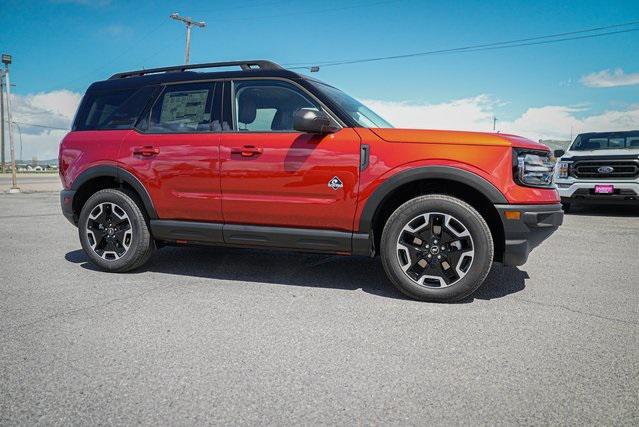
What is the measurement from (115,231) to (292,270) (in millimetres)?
1767

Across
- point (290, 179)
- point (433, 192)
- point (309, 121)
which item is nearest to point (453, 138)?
point (433, 192)

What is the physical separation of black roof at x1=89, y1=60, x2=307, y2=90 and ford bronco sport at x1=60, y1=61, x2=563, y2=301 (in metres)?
0.01

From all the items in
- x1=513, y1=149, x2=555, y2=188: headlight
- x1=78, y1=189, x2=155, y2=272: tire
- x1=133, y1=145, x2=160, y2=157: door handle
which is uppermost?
x1=133, y1=145, x2=160, y2=157: door handle

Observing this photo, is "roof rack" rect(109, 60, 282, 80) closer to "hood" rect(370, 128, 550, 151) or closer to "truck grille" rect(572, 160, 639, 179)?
"hood" rect(370, 128, 550, 151)

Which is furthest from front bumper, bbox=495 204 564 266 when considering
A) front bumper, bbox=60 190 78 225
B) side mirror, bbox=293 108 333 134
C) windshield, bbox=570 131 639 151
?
windshield, bbox=570 131 639 151

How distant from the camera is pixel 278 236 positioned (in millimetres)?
3703

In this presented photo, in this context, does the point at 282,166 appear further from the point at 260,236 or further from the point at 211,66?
the point at 211,66

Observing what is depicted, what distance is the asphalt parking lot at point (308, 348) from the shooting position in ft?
6.24

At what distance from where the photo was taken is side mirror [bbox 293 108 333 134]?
335 cm

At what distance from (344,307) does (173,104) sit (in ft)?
8.24

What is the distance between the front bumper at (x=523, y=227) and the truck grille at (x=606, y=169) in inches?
274

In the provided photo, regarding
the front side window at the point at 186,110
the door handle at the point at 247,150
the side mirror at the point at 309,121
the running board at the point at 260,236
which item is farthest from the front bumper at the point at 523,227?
the front side window at the point at 186,110

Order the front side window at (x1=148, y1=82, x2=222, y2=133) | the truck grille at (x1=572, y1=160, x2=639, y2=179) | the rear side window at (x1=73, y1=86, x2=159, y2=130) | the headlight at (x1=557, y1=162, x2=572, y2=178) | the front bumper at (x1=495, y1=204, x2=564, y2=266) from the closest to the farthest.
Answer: the front bumper at (x1=495, y1=204, x2=564, y2=266), the front side window at (x1=148, y1=82, x2=222, y2=133), the rear side window at (x1=73, y1=86, x2=159, y2=130), the truck grille at (x1=572, y1=160, x2=639, y2=179), the headlight at (x1=557, y1=162, x2=572, y2=178)

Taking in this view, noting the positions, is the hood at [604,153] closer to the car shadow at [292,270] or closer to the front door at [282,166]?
the car shadow at [292,270]
